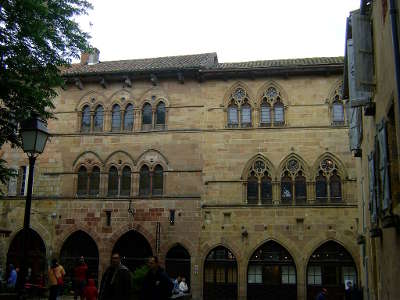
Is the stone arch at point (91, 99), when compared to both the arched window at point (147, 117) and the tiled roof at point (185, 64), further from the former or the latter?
the arched window at point (147, 117)

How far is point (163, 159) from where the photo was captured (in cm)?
2488

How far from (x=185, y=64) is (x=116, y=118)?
181 inches

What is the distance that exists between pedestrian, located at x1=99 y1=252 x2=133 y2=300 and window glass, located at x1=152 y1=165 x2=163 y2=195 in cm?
1568

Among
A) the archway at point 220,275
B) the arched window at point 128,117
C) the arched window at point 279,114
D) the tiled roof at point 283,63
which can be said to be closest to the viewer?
the archway at point 220,275

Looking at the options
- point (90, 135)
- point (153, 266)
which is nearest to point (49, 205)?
point (90, 135)

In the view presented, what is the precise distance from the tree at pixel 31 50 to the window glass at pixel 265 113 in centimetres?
1172

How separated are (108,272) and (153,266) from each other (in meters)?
0.82

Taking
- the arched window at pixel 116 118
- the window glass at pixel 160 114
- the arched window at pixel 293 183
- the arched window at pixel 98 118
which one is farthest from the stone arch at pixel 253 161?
the arched window at pixel 98 118

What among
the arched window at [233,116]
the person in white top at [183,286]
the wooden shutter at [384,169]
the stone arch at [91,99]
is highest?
the stone arch at [91,99]

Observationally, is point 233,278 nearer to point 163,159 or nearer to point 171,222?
point 171,222

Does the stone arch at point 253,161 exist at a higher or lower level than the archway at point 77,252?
higher

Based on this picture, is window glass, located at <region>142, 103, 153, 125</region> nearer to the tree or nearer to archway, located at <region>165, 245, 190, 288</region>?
archway, located at <region>165, 245, 190, 288</region>

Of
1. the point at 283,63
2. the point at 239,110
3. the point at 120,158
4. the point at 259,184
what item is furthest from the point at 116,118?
the point at 283,63

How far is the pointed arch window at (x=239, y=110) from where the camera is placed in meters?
24.8
